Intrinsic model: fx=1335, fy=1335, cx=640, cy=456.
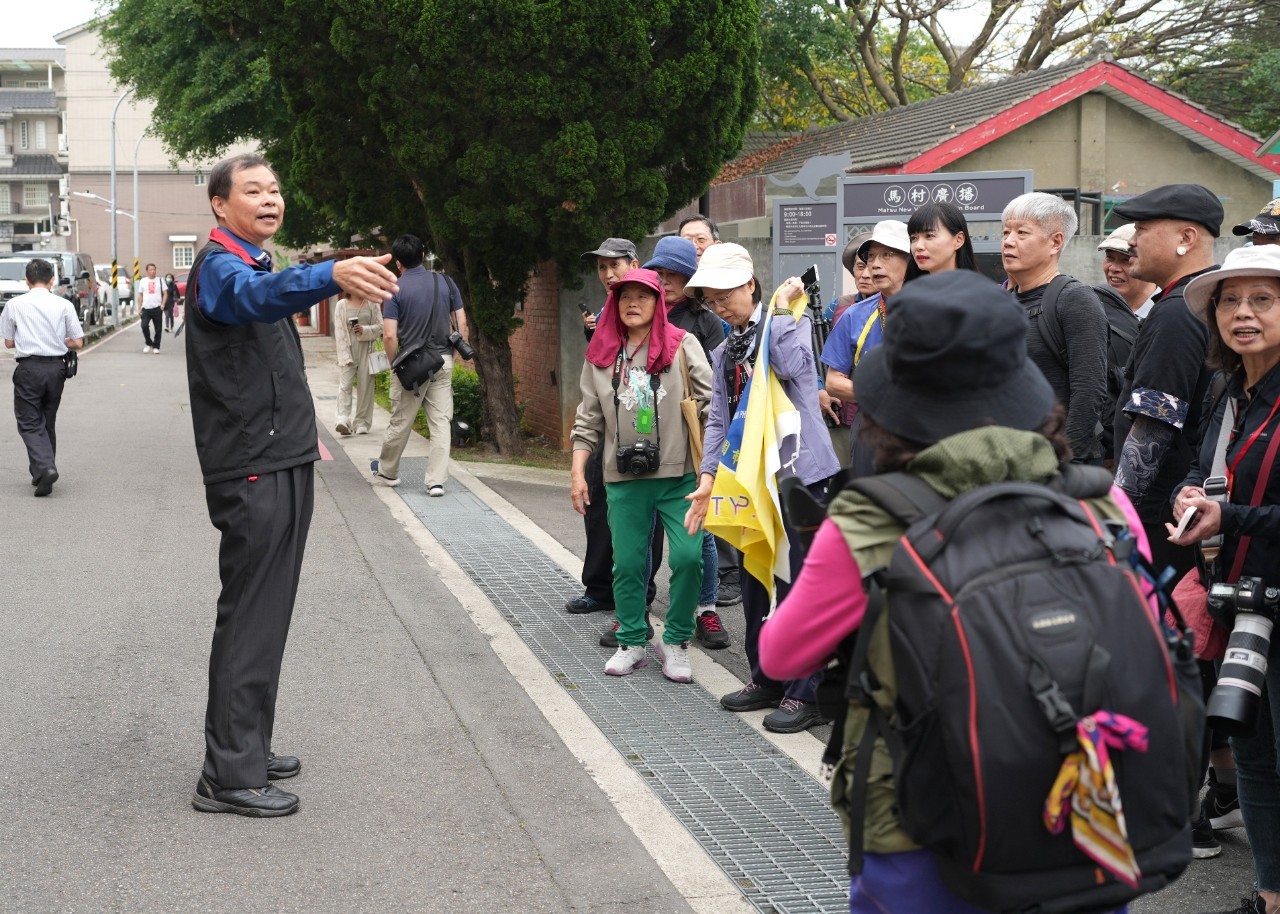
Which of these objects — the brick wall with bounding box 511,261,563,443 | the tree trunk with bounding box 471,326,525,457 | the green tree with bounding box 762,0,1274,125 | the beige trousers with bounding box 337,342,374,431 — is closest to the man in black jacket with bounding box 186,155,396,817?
the tree trunk with bounding box 471,326,525,457

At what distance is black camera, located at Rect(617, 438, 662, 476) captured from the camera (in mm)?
5941

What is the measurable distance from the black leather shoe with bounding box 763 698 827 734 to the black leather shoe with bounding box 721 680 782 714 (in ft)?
0.59

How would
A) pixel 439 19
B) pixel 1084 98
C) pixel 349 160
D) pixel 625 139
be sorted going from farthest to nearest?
pixel 1084 98, pixel 349 160, pixel 625 139, pixel 439 19

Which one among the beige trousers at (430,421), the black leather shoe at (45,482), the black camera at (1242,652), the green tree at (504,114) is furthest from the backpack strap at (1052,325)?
the black leather shoe at (45,482)

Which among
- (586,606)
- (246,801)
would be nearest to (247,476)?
(246,801)

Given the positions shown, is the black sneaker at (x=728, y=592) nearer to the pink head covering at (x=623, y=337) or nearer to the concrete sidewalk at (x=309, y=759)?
the concrete sidewalk at (x=309, y=759)

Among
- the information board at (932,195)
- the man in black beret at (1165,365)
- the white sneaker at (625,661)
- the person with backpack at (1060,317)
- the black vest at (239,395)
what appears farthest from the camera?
the information board at (932,195)

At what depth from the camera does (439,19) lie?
36.6 ft

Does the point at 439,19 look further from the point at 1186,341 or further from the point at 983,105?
the point at 983,105

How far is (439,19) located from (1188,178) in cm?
1202

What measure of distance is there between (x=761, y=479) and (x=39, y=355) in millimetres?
8369

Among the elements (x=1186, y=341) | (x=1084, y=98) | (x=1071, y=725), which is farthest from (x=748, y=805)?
(x=1084, y=98)

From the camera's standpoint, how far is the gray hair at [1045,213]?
4.84 metres

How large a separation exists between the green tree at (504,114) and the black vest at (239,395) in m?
7.47
